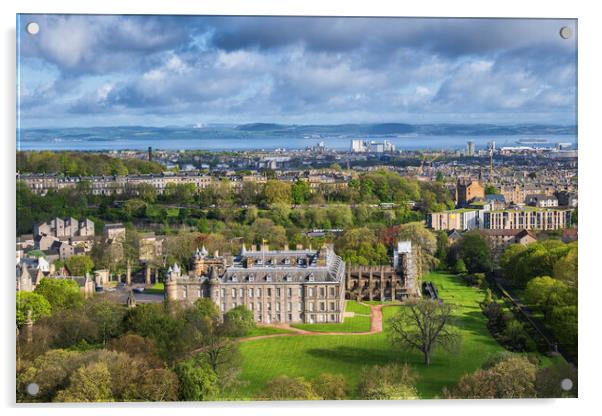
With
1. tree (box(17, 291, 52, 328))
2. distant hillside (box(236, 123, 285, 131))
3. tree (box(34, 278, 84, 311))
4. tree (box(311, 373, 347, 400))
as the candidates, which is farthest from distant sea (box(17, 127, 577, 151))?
tree (box(311, 373, 347, 400))

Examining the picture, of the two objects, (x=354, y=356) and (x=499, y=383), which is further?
(x=354, y=356)

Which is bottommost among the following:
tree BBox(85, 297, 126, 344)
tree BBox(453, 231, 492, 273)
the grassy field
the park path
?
the grassy field

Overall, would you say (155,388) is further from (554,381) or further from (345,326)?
Result: (554,381)

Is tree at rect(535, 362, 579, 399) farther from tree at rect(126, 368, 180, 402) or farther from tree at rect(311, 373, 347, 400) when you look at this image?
tree at rect(126, 368, 180, 402)

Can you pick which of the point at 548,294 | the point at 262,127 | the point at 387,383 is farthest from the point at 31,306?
the point at 548,294

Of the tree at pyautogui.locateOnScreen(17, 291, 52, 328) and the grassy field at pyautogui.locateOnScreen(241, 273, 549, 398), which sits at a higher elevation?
the tree at pyautogui.locateOnScreen(17, 291, 52, 328)

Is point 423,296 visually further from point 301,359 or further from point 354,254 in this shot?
point 301,359

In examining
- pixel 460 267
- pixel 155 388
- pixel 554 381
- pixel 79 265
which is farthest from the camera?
pixel 79 265

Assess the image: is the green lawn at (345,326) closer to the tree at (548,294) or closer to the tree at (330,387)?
the tree at (330,387)
